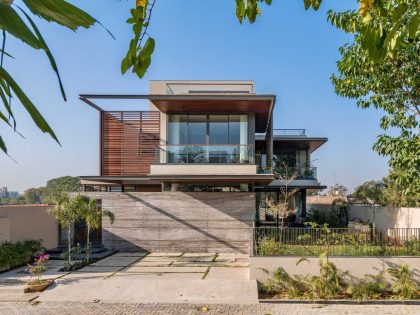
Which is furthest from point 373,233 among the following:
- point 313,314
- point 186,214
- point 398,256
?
point 186,214

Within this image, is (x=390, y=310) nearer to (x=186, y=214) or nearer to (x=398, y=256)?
(x=398, y=256)

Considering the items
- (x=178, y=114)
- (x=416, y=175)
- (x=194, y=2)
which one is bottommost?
(x=416, y=175)

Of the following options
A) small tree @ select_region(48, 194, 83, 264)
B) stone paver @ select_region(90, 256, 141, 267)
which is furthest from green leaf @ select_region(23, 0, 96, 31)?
stone paver @ select_region(90, 256, 141, 267)

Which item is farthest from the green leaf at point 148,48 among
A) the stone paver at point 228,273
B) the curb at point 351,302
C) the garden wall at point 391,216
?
the garden wall at point 391,216

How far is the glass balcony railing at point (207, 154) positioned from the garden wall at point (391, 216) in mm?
7129

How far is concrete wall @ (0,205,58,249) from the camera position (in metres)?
15.3

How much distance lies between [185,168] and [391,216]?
10.3m

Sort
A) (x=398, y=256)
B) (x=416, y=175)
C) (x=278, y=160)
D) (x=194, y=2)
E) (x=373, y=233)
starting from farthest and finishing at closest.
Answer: (x=278, y=160), (x=373, y=233), (x=398, y=256), (x=416, y=175), (x=194, y=2)

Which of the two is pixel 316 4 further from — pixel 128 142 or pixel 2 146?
pixel 128 142

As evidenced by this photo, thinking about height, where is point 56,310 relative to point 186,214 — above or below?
below

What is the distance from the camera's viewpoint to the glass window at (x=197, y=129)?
18125 millimetres

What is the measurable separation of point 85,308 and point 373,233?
8.82 m

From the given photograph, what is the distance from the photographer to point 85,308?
9.37 metres

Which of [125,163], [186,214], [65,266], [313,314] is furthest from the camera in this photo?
[125,163]
